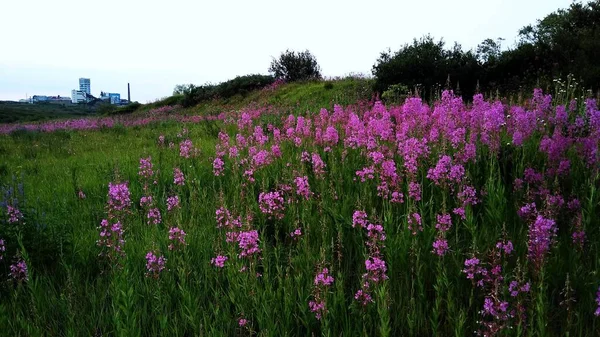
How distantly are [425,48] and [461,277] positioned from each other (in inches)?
697

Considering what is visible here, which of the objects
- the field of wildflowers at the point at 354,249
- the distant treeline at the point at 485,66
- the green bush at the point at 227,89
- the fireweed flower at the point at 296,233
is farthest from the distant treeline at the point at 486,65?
the green bush at the point at 227,89

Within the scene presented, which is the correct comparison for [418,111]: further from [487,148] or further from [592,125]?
[592,125]

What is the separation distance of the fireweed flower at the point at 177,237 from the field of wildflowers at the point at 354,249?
21 millimetres

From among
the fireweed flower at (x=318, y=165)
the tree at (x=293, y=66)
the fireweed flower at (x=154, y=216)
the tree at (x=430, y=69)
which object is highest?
the tree at (x=293, y=66)

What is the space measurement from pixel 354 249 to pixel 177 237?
152 cm

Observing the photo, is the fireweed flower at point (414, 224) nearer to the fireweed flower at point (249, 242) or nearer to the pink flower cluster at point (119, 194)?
the fireweed flower at point (249, 242)

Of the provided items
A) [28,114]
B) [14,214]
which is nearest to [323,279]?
[14,214]

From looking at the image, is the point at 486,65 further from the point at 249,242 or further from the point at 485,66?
the point at 249,242

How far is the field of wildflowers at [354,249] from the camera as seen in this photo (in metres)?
2.57

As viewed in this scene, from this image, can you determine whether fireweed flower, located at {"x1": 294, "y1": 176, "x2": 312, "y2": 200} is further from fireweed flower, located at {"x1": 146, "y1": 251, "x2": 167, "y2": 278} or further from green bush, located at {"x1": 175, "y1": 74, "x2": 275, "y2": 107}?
green bush, located at {"x1": 175, "y1": 74, "x2": 275, "y2": 107}

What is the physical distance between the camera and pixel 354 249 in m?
3.60

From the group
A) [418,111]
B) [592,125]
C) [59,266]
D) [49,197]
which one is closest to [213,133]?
[49,197]

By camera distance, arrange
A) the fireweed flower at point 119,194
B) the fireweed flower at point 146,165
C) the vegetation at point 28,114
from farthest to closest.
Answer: the vegetation at point 28,114, the fireweed flower at point 146,165, the fireweed flower at point 119,194

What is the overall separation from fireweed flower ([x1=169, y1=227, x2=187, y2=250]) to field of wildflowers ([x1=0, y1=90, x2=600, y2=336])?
21 millimetres
